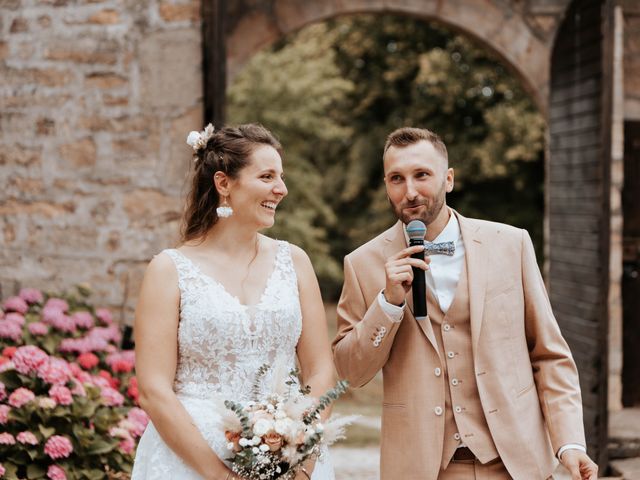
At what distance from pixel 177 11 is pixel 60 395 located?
8.97 ft

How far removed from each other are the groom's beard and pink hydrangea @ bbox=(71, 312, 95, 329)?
2.78 metres

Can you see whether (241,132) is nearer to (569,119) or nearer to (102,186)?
(102,186)

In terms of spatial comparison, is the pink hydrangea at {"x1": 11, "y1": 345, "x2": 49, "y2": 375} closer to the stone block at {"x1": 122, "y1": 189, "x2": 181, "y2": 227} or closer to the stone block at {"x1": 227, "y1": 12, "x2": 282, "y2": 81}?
the stone block at {"x1": 122, "y1": 189, "x2": 181, "y2": 227}

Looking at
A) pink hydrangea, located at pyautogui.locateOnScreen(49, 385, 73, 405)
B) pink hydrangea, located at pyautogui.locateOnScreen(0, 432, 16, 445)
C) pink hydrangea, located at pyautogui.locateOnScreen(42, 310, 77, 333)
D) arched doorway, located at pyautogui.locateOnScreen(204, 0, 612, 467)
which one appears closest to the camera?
pink hydrangea, located at pyautogui.locateOnScreen(0, 432, 16, 445)

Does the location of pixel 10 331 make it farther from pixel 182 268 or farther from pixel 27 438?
pixel 182 268

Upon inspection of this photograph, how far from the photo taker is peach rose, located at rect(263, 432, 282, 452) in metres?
2.37

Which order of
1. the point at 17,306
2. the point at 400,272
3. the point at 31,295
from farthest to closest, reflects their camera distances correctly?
1. the point at 31,295
2. the point at 17,306
3. the point at 400,272

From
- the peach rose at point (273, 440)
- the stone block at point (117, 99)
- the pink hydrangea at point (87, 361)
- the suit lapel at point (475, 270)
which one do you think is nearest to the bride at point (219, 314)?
the peach rose at point (273, 440)

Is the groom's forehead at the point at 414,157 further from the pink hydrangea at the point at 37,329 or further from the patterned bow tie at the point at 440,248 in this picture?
the pink hydrangea at the point at 37,329

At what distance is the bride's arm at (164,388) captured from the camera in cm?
258

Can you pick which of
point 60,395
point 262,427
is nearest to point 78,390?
point 60,395

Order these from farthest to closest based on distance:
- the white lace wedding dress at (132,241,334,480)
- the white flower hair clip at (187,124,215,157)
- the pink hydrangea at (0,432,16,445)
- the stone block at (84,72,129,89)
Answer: the stone block at (84,72,129,89), the pink hydrangea at (0,432,16,445), the white flower hair clip at (187,124,215,157), the white lace wedding dress at (132,241,334,480)

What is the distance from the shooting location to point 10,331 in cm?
449

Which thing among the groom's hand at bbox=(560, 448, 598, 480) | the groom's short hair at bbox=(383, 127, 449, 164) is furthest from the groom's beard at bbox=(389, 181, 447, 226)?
the groom's hand at bbox=(560, 448, 598, 480)
